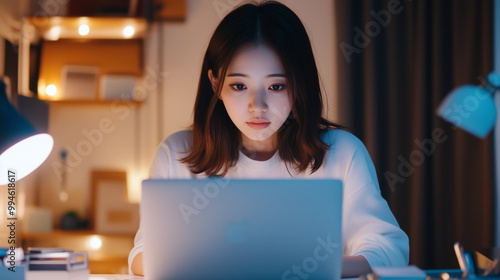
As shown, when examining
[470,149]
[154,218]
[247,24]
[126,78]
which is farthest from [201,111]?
[470,149]

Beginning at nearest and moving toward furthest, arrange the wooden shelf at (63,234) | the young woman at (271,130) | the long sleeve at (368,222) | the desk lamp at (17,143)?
the desk lamp at (17,143) → the long sleeve at (368,222) → the young woman at (271,130) → the wooden shelf at (63,234)

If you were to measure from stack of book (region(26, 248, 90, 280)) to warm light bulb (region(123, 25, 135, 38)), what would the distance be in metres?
2.17

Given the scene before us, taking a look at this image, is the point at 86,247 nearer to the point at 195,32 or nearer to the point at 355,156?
the point at 195,32

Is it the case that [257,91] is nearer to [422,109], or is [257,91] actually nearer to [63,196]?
[422,109]

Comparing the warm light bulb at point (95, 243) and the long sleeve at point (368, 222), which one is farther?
the warm light bulb at point (95, 243)

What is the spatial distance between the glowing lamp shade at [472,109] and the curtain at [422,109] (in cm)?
4

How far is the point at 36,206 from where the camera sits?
3.07 metres

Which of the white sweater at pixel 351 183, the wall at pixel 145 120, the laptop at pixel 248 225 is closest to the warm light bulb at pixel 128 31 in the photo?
the wall at pixel 145 120

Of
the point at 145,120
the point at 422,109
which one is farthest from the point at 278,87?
the point at 145,120

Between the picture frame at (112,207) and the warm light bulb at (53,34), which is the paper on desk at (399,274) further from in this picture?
the warm light bulb at (53,34)

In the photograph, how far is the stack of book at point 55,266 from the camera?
1135 millimetres

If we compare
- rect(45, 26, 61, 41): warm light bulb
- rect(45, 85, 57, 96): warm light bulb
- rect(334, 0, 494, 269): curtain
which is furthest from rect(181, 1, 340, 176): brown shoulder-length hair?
rect(45, 26, 61, 41): warm light bulb

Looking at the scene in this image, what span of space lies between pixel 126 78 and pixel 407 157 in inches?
71.5

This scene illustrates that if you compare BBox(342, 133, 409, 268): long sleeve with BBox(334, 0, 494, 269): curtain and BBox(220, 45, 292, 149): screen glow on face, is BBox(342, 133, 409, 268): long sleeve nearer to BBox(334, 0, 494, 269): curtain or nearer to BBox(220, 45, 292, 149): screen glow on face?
BBox(220, 45, 292, 149): screen glow on face
